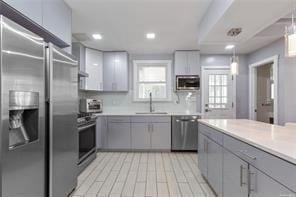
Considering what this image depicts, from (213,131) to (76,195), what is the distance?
1.88 m

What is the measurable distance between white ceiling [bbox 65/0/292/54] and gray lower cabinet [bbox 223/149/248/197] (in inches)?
57.7

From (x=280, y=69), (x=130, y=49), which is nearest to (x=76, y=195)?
(x=130, y=49)

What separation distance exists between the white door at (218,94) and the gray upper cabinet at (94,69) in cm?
269

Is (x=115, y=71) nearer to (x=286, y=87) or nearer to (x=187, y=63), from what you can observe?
(x=187, y=63)

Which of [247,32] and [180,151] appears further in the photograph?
[180,151]

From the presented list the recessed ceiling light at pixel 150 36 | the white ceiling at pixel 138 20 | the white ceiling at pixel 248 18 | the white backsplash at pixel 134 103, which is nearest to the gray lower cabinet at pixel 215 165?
the white ceiling at pixel 248 18

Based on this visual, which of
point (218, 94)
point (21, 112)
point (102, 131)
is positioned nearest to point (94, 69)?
point (102, 131)

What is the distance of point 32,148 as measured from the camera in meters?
1.72

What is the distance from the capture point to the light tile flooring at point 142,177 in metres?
2.75

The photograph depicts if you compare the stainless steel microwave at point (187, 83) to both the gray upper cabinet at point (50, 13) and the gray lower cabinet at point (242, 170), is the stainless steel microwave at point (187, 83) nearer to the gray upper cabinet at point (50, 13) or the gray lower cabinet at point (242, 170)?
the gray lower cabinet at point (242, 170)

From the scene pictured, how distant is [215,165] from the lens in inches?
97.7

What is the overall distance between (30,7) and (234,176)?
239 centimetres

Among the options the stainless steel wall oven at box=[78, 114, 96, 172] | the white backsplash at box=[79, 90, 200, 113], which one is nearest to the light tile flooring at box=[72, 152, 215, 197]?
the stainless steel wall oven at box=[78, 114, 96, 172]

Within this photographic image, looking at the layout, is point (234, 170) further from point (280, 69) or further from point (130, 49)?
point (130, 49)
